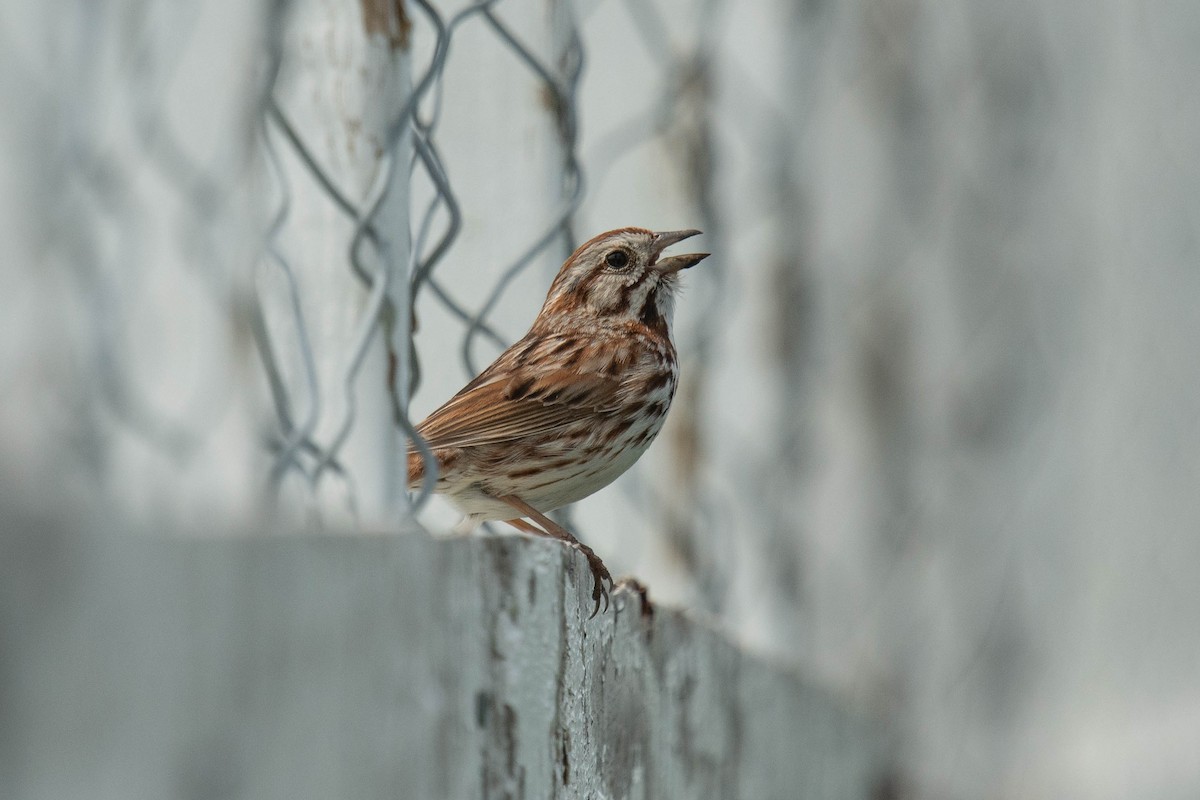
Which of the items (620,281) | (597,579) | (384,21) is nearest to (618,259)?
(620,281)

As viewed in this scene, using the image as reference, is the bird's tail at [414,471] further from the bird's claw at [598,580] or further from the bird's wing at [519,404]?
the bird's claw at [598,580]

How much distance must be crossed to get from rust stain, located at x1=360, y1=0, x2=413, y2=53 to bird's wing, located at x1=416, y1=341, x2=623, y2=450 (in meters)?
0.93

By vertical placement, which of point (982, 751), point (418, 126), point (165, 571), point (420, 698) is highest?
point (418, 126)

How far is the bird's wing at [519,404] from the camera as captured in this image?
227 centimetres

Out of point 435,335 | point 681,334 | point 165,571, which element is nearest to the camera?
point 165,571

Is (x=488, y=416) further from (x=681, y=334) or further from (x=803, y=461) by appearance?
(x=803, y=461)

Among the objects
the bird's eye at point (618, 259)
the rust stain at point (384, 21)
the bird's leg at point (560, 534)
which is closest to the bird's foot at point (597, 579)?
the bird's leg at point (560, 534)

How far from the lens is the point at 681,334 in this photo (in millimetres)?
2777

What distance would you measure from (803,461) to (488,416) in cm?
120

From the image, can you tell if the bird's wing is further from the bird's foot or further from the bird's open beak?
the bird's foot

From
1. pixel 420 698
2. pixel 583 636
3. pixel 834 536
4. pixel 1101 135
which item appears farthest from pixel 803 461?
pixel 420 698

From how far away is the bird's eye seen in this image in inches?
105

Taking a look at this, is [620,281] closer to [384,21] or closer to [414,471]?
[414,471]

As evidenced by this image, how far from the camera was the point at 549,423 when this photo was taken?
2303 millimetres
